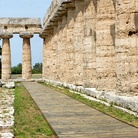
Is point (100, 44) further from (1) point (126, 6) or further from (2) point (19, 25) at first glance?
(2) point (19, 25)

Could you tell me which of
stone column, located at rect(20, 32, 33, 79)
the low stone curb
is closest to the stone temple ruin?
the low stone curb

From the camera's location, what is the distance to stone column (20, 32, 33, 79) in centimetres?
4238

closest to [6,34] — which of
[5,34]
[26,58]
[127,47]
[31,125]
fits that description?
[5,34]

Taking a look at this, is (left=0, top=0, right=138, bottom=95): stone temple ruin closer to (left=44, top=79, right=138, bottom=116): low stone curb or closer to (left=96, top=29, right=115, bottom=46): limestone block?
(left=96, top=29, right=115, bottom=46): limestone block

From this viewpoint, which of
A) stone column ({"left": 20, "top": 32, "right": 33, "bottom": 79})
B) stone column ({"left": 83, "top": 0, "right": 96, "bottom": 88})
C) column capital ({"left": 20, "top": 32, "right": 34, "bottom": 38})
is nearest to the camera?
stone column ({"left": 83, "top": 0, "right": 96, "bottom": 88})

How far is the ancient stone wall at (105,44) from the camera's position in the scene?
12.8m

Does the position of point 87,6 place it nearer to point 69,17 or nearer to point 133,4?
point 69,17

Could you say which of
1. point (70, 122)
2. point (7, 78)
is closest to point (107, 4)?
point (70, 122)

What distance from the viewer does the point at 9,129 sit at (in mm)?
8742

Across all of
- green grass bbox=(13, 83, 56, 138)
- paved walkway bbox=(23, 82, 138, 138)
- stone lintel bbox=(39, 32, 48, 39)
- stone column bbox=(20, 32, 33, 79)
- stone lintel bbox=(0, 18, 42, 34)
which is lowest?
green grass bbox=(13, 83, 56, 138)

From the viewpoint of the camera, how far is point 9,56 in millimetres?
42594

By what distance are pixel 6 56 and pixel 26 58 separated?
7.15ft

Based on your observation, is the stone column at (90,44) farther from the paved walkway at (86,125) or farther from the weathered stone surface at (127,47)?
the paved walkway at (86,125)

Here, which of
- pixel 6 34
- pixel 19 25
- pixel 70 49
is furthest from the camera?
pixel 19 25
